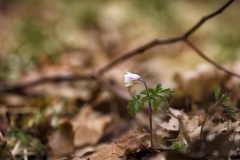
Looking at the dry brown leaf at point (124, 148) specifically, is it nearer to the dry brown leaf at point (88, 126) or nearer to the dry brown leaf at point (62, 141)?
the dry brown leaf at point (62, 141)

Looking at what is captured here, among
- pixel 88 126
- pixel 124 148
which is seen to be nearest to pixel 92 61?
pixel 88 126

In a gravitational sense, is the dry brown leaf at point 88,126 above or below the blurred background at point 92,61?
below

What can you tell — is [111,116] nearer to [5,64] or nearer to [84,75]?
[84,75]

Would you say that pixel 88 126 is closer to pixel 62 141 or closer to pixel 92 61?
pixel 62 141

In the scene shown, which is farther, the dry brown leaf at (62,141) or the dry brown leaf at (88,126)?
the dry brown leaf at (88,126)

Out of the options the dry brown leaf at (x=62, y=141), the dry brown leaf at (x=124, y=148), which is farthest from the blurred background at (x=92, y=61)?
the dry brown leaf at (x=124, y=148)

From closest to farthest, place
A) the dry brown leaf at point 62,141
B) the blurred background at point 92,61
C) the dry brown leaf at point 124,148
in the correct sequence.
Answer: the dry brown leaf at point 124,148 → the dry brown leaf at point 62,141 → the blurred background at point 92,61

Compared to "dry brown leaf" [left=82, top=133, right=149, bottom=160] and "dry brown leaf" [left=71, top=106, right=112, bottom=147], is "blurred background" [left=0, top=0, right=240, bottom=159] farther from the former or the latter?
"dry brown leaf" [left=82, top=133, right=149, bottom=160]
